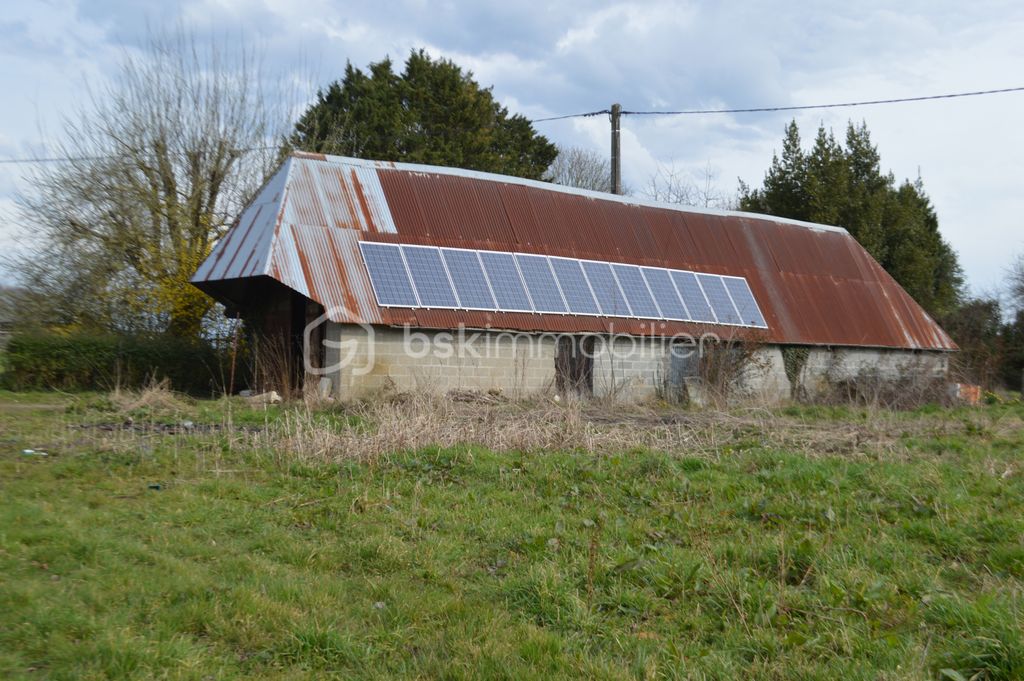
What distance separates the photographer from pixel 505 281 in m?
19.2

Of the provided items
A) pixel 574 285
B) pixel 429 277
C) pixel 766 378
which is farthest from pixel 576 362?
pixel 766 378

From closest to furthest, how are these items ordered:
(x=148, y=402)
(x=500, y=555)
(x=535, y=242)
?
(x=500, y=555)
(x=148, y=402)
(x=535, y=242)

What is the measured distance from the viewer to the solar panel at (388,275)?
17516mm

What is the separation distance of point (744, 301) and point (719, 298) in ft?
3.00

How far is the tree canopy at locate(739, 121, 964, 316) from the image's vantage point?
1497 inches

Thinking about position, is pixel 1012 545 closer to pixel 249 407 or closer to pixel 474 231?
pixel 249 407

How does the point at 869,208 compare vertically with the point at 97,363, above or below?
above

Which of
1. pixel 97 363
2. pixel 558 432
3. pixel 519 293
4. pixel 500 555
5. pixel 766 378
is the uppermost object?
pixel 519 293

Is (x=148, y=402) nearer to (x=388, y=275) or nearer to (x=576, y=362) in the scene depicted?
(x=388, y=275)

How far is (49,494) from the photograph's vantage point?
776 centimetres

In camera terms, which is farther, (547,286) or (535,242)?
(535,242)

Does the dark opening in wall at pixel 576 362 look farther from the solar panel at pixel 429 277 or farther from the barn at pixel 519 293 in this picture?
the solar panel at pixel 429 277

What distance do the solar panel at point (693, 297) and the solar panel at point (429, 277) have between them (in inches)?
262

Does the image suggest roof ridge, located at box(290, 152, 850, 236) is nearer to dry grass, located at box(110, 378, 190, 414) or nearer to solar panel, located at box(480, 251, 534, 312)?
solar panel, located at box(480, 251, 534, 312)
